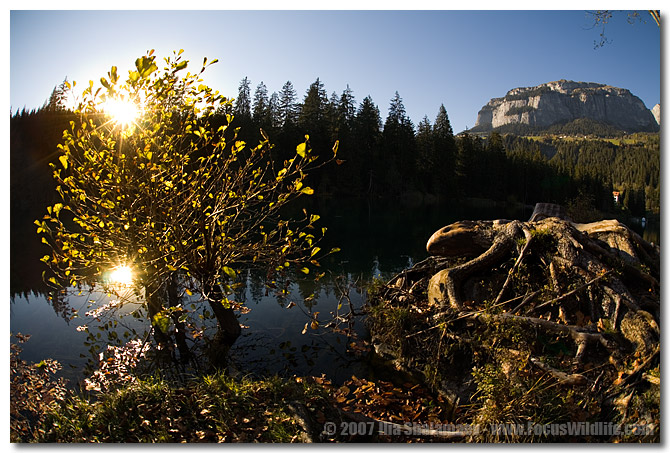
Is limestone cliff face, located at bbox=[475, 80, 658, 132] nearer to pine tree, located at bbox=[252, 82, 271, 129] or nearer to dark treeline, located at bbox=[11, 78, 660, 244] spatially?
dark treeline, located at bbox=[11, 78, 660, 244]

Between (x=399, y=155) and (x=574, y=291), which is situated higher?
(x=399, y=155)

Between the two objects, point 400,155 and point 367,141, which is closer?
point 367,141

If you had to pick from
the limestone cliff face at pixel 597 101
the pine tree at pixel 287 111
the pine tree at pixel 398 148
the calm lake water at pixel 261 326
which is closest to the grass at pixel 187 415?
the calm lake water at pixel 261 326

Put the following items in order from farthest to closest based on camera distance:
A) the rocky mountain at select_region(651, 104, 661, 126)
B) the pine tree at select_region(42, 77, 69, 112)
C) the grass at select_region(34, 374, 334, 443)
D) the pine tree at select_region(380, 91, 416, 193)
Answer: the pine tree at select_region(380, 91, 416, 193)
the pine tree at select_region(42, 77, 69, 112)
the rocky mountain at select_region(651, 104, 661, 126)
the grass at select_region(34, 374, 334, 443)

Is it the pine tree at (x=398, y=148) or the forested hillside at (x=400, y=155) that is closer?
the forested hillside at (x=400, y=155)

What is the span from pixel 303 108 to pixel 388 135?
63.7ft

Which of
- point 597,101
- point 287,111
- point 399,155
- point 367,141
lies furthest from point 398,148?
point 597,101

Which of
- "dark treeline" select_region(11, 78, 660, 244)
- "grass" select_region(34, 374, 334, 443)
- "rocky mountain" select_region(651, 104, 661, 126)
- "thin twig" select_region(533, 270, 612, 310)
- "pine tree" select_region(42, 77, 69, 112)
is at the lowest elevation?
"grass" select_region(34, 374, 334, 443)

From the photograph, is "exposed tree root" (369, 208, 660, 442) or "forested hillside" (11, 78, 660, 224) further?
"forested hillside" (11, 78, 660, 224)

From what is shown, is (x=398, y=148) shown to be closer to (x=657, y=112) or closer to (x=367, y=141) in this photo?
(x=367, y=141)

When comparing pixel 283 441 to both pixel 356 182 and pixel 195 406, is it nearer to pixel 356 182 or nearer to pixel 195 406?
pixel 195 406

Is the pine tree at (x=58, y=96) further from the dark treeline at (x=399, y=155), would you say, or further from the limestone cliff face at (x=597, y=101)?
the dark treeline at (x=399, y=155)

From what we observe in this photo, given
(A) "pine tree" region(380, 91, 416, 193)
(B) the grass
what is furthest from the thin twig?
(A) "pine tree" region(380, 91, 416, 193)
